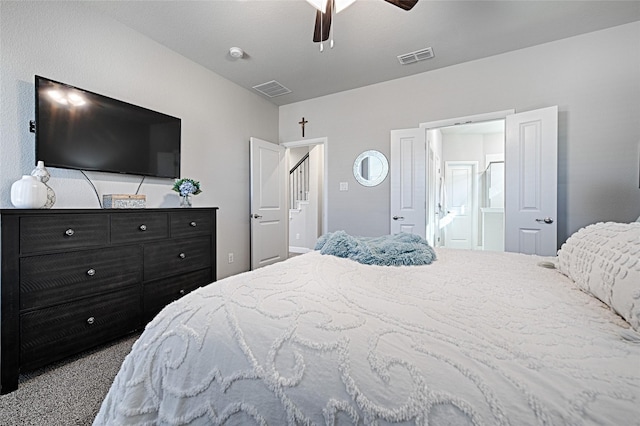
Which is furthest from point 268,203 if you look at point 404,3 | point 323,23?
point 404,3

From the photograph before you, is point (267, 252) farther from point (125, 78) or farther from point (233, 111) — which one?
point (125, 78)

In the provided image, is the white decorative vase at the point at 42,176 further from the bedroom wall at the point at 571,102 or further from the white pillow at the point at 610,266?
the bedroom wall at the point at 571,102

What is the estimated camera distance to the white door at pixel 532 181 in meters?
2.70

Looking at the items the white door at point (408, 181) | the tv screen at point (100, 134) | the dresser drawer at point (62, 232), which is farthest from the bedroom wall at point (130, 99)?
the white door at point (408, 181)

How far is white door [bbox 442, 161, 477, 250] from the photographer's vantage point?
6012mm

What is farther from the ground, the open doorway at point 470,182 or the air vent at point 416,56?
the air vent at point 416,56

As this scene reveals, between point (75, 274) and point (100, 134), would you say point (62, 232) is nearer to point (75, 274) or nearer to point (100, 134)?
point (75, 274)

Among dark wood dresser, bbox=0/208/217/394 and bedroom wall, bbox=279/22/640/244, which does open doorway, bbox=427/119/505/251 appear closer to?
bedroom wall, bbox=279/22/640/244

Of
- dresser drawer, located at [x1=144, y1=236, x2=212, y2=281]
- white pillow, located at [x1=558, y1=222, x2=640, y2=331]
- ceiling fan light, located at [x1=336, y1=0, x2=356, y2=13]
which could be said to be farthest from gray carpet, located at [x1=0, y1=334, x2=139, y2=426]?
ceiling fan light, located at [x1=336, y1=0, x2=356, y2=13]

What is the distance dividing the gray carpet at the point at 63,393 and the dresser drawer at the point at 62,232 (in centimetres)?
76

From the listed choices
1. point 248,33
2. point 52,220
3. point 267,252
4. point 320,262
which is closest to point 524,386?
point 320,262

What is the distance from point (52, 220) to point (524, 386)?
7.65 feet

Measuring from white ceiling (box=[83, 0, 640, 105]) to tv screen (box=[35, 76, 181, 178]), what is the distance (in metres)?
0.84

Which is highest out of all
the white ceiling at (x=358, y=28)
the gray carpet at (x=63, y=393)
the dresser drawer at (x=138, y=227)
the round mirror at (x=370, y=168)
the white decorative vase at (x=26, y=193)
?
the white ceiling at (x=358, y=28)
